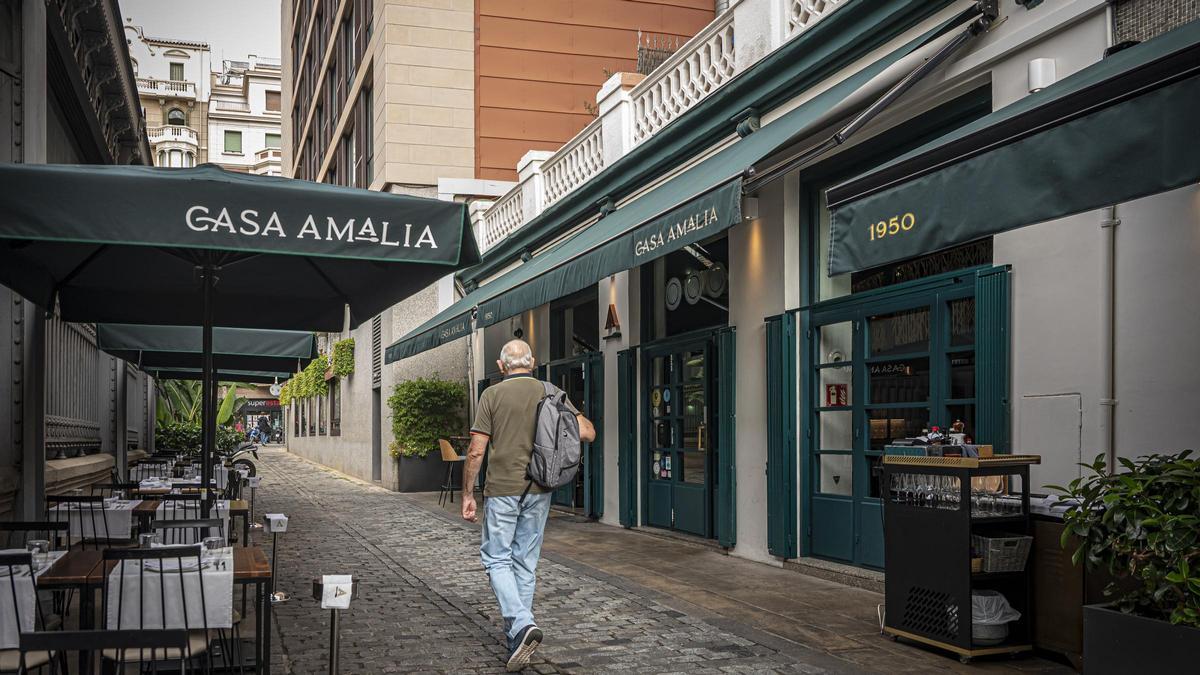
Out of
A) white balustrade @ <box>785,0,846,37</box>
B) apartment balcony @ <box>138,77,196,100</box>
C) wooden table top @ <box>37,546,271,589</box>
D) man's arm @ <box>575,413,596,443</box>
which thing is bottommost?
wooden table top @ <box>37,546,271,589</box>

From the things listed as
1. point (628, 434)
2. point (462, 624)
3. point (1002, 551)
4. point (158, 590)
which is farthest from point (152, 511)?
point (628, 434)

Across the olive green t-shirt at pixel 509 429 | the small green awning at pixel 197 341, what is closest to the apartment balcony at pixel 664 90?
the olive green t-shirt at pixel 509 429

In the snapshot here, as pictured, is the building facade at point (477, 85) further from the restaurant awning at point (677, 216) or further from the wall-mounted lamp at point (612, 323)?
the restaurant awning at point (677, 216)

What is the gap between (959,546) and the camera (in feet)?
18.6

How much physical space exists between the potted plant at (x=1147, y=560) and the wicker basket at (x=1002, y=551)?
855 mm

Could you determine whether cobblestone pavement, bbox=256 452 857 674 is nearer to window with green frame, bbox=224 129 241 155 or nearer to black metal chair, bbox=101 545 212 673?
black metal chair, bbox=101 545 212 673

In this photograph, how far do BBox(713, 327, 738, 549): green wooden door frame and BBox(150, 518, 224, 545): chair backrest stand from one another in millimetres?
5217

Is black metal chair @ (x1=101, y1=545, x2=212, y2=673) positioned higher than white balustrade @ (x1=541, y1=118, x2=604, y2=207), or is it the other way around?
white balustrade @ (x1=541, y1=118, x2=604, y2=207)

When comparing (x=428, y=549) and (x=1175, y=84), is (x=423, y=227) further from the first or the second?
(x=428, y=549)

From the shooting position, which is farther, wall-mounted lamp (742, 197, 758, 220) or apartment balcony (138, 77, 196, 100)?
apartment balcony (138, 77, 196, 100)

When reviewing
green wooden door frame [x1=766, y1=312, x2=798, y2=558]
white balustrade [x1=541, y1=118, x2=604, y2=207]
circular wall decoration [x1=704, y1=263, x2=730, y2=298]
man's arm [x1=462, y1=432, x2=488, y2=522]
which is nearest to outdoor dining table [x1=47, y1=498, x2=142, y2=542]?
man's arm [x1=462, y1=432, x2=488, y2=522]

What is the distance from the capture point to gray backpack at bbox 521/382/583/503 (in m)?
6.10

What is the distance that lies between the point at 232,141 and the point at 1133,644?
87.7m

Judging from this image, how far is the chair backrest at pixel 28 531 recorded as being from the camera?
579 centimetres
